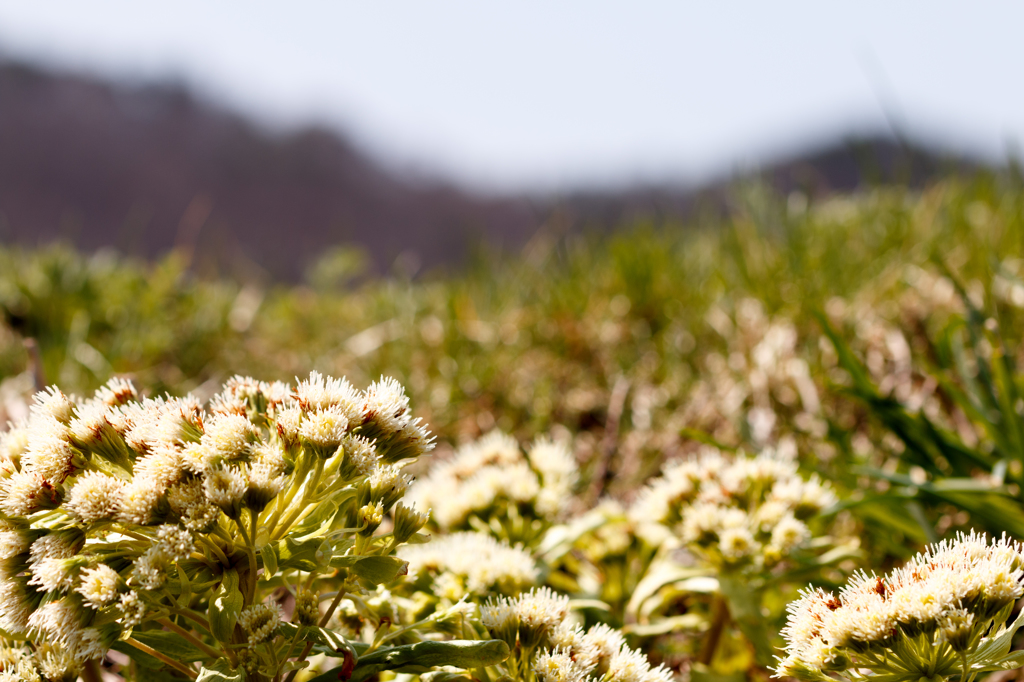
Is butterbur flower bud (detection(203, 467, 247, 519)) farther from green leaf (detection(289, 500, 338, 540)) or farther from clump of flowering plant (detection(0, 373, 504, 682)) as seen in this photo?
green leaf (detection(289, 500, 338, 540))

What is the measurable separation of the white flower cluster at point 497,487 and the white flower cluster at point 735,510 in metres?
0.19

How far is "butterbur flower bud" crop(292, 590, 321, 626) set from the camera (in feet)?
2.89

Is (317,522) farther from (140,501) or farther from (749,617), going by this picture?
(749,617)

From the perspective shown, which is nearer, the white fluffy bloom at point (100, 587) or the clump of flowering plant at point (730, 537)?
the white fluffy bloom at point (100, 587)

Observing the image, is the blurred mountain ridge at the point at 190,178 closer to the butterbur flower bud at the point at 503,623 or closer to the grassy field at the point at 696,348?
the grassy field at the point at 696,348

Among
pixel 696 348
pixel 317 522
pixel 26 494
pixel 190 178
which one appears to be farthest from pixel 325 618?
pixel 190 178

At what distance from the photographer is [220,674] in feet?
2.61

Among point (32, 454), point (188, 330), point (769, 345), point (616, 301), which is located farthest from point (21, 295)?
point (769, 345)

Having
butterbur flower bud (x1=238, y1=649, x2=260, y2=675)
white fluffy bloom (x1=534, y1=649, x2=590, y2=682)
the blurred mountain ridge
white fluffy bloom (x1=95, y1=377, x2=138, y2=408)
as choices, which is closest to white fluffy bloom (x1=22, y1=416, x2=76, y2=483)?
white fluffy bloom (x1=95, y1=377, x2=138, y2=408)

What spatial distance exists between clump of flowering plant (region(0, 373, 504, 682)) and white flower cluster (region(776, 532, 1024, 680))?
41 centimetres

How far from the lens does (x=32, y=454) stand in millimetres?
875

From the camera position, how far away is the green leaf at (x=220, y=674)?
79 cm

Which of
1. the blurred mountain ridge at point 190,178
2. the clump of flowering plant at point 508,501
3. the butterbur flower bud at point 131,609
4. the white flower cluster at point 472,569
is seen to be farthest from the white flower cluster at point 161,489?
the blurred mountain ridge at point 190,178

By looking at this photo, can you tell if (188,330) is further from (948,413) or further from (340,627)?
(948,413)
